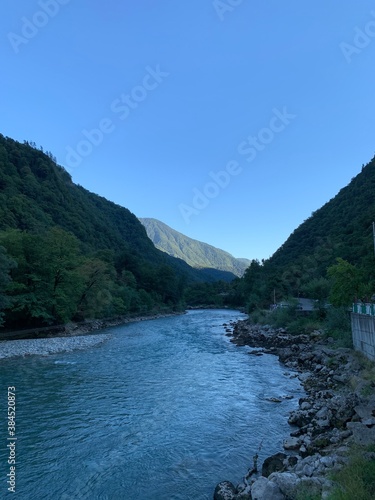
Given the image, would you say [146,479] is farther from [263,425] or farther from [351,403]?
[351,403]

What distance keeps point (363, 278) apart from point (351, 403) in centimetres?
1332

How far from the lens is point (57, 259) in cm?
3788

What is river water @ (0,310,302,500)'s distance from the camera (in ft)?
27.2

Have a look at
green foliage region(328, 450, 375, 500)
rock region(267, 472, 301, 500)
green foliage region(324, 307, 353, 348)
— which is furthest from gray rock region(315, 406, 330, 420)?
green foliage region(324, 307, 353, 348)

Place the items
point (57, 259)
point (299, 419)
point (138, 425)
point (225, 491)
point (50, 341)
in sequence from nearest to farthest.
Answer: point (225, 491) → point (138, 425) → point (299, 419) → point (50, 341) → point (57, 259)

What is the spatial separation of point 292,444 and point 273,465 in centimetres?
163

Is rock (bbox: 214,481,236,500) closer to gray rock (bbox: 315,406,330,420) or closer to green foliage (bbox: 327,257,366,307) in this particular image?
gray rock (bbox: 315,406,330,420)

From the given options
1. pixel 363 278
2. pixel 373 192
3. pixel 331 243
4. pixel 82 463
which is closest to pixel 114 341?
pixel 363 278

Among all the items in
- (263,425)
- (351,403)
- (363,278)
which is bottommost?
(263,425)

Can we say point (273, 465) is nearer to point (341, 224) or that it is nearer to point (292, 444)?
point (292, 444)

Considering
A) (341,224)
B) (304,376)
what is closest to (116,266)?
(341,224)

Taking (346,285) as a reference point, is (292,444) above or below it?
below

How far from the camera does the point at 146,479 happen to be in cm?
841

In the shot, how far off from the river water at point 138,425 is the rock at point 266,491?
1.26 meters
